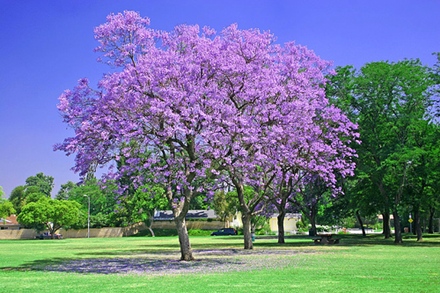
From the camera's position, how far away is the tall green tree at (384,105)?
38.1 metres

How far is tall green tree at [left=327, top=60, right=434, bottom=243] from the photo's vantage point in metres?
38.1

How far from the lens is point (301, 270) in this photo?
1784cm

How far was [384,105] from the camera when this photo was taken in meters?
38.9

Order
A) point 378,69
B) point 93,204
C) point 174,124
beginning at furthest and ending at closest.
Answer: point 93,204 < point 378,69 < point 174,124

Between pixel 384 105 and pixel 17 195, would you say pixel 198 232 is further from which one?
pixel 17 195

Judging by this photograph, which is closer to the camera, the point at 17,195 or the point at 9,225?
the point at 9,225

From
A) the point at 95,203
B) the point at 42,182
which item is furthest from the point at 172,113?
the point at 42,182

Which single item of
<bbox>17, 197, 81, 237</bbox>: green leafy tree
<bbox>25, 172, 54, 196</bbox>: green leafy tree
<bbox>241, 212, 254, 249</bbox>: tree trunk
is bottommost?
<bbox>241, 212, 254, 249</bbox>: tree trunk

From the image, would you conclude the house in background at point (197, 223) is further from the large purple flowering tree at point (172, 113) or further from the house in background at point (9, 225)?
the large purple flowering tree at point (172, 113)

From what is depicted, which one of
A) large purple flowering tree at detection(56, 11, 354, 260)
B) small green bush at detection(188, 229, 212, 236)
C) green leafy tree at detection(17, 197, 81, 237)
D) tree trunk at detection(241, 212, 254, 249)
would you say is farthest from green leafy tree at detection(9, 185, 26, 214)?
large purple flowering tree at detection(56, 11, 354, 260)

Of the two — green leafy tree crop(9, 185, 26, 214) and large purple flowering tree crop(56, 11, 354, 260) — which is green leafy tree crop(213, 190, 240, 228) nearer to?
large purple flowering tree crop(56, 11, 354, 260)

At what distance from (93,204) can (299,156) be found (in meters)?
79.9

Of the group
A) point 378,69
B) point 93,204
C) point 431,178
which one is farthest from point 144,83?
point 93,204

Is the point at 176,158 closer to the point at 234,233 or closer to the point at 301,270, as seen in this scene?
the point at 301,270
